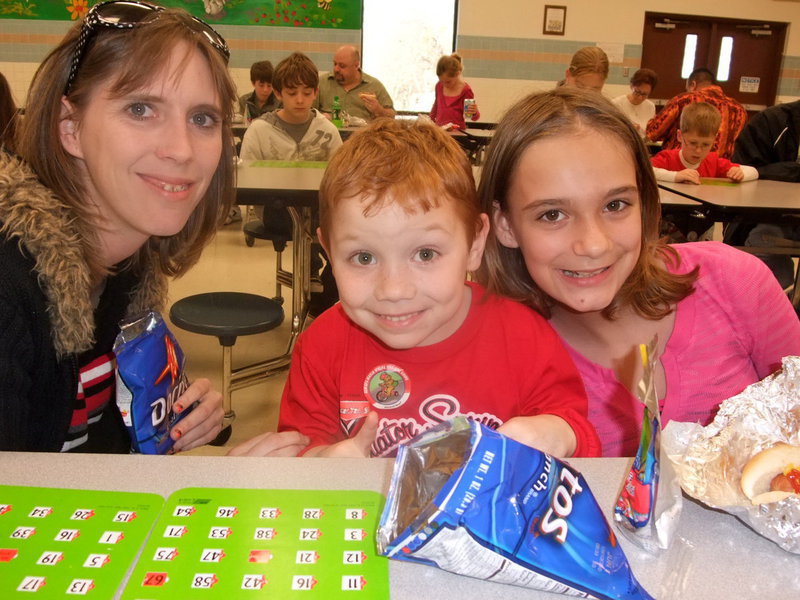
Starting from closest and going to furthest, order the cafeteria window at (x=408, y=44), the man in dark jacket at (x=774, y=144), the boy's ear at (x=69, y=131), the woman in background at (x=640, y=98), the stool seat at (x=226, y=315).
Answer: the boy's ear at (x=69, y=131) → the stool seat at (x=226, y=315) → the man in dark jacket at (x=774, y=144) → the woman in background at (x=640, y=98) → the cafeteria window at (x=408, y=44)

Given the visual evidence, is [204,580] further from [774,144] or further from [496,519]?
[774,144]

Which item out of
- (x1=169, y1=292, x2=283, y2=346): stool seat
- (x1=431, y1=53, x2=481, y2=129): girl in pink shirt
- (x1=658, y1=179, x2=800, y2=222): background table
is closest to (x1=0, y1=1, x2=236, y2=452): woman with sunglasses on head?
(x1=169, y1=292, x2=283, y2=346): stool seat

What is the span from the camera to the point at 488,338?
109 cm

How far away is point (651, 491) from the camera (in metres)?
0.60

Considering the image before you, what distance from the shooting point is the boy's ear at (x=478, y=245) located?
1053 millimetres

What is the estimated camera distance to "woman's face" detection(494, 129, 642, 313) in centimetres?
104

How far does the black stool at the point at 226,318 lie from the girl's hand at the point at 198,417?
1056 millimetres

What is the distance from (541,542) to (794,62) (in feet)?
32.4

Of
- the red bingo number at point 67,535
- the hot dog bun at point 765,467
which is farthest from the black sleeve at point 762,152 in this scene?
the red bingo number at point 67,535

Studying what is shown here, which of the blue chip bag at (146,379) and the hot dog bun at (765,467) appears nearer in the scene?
the hot dog bun at (765,467)

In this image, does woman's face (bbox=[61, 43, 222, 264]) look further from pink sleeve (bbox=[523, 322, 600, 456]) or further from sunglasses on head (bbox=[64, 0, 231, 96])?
pink sleeve (bbox=[523, 322, 600, 456])

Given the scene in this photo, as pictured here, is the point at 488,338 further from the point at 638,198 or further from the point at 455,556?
the point at 455,556

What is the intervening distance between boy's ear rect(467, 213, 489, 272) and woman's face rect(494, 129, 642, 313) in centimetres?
7

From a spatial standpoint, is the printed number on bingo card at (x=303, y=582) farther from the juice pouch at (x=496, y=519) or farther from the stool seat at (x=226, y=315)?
the stool seat at (x=226, y=315)
